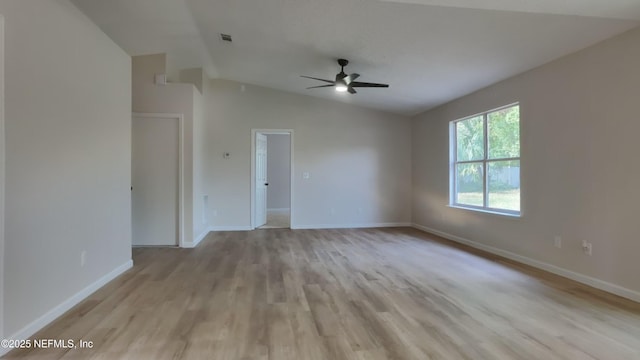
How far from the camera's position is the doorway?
6836mm

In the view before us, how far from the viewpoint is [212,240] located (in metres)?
5.71

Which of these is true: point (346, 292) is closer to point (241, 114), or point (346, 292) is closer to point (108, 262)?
point (108, 262)

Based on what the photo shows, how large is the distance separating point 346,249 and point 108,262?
3.05 m

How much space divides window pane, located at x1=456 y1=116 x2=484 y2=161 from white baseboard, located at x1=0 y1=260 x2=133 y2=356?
5.19 meters

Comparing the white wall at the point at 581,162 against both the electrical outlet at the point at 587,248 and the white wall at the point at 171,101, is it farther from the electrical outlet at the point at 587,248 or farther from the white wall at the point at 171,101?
the white wall at the point at 171,101

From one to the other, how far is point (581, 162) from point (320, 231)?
14.3 feet

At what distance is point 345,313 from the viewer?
2664mm

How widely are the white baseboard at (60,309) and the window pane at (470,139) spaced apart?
5.19 metres

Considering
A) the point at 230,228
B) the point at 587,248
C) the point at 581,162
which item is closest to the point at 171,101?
the point at 230,228

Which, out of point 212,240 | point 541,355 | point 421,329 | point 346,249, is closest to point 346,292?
point 421,329

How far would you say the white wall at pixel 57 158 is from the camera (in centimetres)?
219

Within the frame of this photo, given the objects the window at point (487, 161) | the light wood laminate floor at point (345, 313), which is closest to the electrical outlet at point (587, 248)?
the light wood laminate floor at point (345, 313)

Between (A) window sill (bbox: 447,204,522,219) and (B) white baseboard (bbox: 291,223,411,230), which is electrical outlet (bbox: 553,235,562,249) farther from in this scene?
(B) white baseboard (bbox: 291,223,411,230)

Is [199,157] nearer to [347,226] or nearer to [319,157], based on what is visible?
[319,157]
